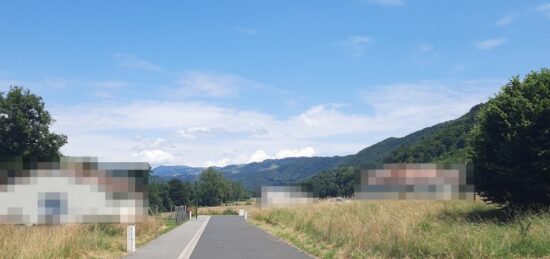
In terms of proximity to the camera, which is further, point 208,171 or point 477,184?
point 208,171

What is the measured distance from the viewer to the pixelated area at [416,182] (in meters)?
20.8

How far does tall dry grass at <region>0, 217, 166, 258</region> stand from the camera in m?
12.0

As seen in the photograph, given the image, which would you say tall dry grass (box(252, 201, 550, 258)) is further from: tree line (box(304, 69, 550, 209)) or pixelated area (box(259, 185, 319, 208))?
pixelated area (box(259, 185, 319, 208))

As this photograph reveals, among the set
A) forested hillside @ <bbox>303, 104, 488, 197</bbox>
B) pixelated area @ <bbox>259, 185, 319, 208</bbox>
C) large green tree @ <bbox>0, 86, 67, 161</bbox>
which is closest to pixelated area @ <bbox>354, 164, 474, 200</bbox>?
forested hillside @ <bbox>303, 104, 488, 197</bbox>

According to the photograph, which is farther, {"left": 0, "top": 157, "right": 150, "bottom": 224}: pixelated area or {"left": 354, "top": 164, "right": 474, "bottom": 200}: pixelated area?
{"left": 354, "top": 164, "right": 474, "bottom": 200}: pixelated area

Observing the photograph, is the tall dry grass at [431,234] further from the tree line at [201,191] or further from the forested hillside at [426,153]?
the tree line at [201,191]

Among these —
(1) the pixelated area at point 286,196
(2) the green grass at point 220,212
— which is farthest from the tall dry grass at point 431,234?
(2) the green grass at point 220,212

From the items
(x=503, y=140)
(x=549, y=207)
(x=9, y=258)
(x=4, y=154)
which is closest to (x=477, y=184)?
(x=503, y=140)

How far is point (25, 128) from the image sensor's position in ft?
102

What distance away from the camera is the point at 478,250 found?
10.9 m

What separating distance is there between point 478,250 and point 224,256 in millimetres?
8097

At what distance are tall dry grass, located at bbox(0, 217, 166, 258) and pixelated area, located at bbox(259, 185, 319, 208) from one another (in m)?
20.9

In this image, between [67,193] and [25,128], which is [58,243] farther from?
[25,128]

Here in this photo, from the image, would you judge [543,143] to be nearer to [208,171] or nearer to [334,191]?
[334,191]
